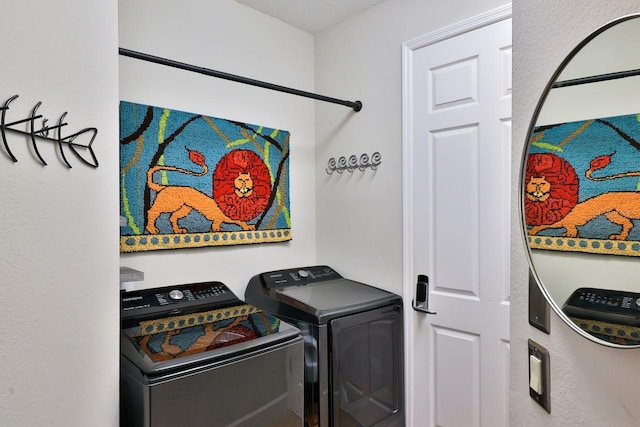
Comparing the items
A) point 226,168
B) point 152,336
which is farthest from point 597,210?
point 226,168

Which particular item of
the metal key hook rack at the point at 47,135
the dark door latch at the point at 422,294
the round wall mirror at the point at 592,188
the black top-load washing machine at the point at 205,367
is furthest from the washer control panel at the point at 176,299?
the round wall mirror at the point at 592,188

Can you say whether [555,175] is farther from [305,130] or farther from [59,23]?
[305,130]

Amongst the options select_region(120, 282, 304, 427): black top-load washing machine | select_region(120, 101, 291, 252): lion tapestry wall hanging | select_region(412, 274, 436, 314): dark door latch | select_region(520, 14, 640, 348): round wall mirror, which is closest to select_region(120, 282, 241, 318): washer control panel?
select_region(120, 282, 304, 427): black top-load washing machine

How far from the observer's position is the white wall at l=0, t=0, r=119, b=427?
0.83 m

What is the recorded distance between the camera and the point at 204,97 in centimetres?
221

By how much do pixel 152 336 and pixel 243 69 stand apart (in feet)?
5.53

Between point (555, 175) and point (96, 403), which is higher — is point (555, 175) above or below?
above

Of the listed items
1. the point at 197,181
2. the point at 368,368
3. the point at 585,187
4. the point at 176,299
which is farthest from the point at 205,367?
the point at 585,187

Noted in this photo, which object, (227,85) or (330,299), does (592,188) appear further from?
(227,85)

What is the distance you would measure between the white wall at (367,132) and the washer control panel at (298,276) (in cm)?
10

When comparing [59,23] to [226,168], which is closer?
[59,23]

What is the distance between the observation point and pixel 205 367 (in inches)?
52.0

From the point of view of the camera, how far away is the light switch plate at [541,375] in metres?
0.84

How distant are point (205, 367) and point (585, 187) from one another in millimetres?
1250
